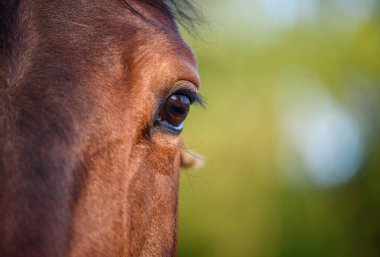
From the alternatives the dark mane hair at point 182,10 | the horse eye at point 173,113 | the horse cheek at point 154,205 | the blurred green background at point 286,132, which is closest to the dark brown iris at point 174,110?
the horse eye at point 173,113

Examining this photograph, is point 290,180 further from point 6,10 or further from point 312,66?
point 6,10

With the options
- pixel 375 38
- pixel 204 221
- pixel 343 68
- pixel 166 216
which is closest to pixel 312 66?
pixel 343 68

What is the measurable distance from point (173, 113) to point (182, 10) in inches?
36.0

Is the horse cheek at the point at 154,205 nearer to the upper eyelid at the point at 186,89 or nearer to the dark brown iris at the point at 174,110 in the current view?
the dark brown iris at the point at 174,110

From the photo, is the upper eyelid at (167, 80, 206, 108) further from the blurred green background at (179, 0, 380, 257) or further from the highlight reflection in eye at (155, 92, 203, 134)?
the blurred green background at (179, 0, 380, 257)

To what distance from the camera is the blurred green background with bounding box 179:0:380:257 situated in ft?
61.2

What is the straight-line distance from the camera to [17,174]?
6.40 ft

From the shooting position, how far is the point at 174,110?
107 inches

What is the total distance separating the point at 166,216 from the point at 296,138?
19.0 m

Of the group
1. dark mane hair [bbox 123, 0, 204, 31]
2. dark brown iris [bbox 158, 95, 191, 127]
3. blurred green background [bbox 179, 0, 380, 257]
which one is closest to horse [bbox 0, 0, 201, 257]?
dark brown iris [bbox 158, 95, 191, 127]

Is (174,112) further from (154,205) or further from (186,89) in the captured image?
(154,205)

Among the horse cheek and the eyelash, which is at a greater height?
the eyelash

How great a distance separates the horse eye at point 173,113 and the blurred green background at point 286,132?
1477 cm

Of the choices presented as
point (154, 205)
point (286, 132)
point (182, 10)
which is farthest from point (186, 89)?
point (286, 132)
